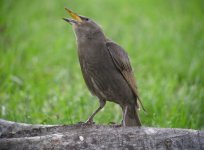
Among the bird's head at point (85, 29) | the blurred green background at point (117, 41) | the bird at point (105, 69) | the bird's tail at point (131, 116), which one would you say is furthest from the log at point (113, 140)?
the blurred green background at point (117, 41)

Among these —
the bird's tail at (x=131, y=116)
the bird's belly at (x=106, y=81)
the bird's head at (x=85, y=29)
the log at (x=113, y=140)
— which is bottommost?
the log at (x=113, y=140)

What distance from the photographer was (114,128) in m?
4.56

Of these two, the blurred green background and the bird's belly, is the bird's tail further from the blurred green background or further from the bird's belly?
the blurred green background

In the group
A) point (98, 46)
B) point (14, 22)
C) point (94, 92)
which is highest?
point (14, 22)

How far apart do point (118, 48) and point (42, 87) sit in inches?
99.8

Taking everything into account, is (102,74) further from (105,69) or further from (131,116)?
(131,116)

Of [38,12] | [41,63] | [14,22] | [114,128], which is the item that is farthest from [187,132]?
[38,12]

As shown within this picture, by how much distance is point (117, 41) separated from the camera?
10289 mm

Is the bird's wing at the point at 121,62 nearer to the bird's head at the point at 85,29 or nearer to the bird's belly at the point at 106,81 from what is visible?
the bird's belly at the point at 106,81

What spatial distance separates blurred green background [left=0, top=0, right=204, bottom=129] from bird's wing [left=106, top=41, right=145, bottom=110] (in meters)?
0.68

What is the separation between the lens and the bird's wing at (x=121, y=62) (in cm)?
550

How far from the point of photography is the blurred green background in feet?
22.9

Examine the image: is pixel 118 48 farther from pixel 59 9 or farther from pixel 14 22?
pixel 59 9

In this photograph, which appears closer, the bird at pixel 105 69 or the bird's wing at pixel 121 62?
the bird at pixel 105 69
